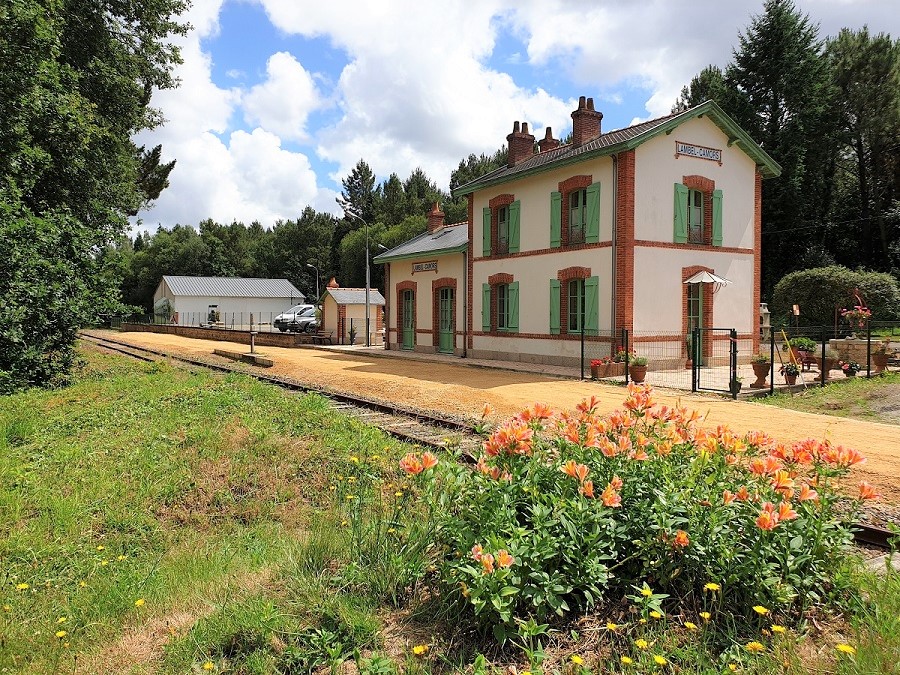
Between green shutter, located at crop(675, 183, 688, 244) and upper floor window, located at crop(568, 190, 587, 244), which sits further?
upper floor window, located at crop(568, 190, 587, 244)

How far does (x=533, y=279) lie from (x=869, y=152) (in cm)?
2980

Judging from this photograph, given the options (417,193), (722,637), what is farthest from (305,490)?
(417,193)

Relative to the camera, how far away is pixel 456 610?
3100mm

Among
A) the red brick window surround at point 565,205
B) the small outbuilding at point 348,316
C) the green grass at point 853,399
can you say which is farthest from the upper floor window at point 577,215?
the small outbuilding at point 348,316

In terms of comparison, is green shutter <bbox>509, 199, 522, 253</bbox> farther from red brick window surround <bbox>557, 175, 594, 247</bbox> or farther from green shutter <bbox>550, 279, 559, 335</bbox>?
green shutter <bbox>550, 279, 559, 335</bbox>

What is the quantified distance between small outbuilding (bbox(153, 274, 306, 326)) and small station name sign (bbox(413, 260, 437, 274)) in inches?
1462

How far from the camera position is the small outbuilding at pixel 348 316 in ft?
107

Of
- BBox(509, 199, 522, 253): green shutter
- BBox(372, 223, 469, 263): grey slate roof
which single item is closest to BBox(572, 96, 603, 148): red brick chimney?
BBox(509, 199, 522, 253): green shutter

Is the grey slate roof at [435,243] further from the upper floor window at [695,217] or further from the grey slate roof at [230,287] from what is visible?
the grey slate roof at [230,287]

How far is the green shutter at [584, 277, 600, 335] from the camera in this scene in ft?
58.2

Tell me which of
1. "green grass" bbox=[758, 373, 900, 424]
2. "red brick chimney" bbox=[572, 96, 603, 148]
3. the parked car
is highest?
"red brick chimney" bbox=[572, 96, 603, 148]

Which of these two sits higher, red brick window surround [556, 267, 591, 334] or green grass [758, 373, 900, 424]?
red brick window surround [556, 267, 591, 334]

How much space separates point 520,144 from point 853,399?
1543 centimetres

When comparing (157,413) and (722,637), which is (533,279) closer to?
(157,413)
